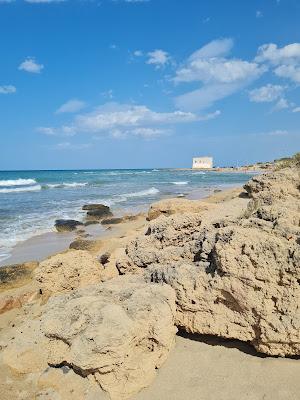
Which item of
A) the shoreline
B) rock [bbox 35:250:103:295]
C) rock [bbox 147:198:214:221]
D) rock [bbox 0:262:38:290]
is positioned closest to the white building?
the shoreline

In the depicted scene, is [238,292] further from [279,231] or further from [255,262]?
[279,231]

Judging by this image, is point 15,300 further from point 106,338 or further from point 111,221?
point 111,221

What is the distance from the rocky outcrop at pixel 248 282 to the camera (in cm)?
361

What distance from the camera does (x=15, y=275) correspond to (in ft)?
26.5

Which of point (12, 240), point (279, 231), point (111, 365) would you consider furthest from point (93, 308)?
point (12, 240)

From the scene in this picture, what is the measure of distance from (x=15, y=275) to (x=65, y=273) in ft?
10.3

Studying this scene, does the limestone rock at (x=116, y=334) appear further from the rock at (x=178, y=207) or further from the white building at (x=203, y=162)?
the white building at (x=203, y=162)

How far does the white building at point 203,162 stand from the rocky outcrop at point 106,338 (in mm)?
110700

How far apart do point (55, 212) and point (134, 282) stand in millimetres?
15163

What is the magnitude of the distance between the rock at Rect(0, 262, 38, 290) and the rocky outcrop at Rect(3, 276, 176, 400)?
3.63 m

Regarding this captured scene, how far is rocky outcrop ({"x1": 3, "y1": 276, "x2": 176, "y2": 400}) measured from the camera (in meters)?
3.46

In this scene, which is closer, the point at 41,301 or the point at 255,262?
the point at 255,262

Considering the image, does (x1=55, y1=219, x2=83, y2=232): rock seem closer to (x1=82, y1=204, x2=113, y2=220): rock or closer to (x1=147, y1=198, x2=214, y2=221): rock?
(x1=82, y1=204, x2=113, y2=220): rock

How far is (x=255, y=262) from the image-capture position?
12.2 ft
